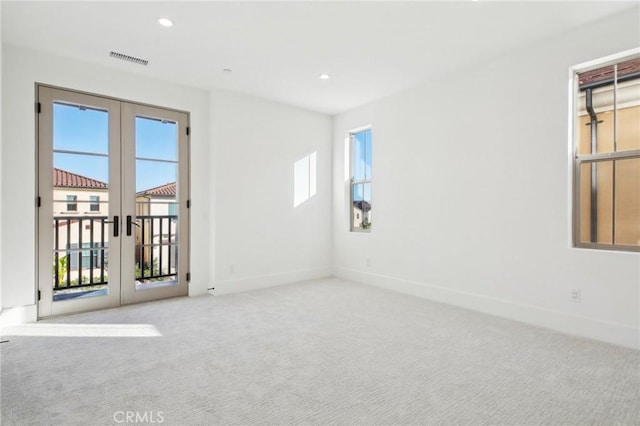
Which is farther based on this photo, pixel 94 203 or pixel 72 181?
pixel 94 203

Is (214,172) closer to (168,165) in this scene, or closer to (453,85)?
(168,165)

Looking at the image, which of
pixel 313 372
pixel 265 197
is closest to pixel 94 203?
pixel 265 197

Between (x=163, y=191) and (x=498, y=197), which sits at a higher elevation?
(x=163, y=191)

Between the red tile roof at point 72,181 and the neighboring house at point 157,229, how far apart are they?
1.43 feet

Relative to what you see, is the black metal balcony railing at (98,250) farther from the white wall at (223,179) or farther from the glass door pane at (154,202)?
the white wall at (223,179)

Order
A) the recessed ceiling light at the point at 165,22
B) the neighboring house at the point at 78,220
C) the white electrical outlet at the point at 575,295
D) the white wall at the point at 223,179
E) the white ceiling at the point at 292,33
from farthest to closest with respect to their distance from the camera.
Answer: the neighboring house at the point at 78,220, the white wall at the point at 223,179, the white electrical outlet at the point at 575,295, the recessed ceiling light at the point at 165,22, the white ceiling at the point at 292,33

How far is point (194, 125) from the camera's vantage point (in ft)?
14.6

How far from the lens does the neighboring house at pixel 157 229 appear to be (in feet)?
13.5

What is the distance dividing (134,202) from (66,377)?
Result: 7.35 ft

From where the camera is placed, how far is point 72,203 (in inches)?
143

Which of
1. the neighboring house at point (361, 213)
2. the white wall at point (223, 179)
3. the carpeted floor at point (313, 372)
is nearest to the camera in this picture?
the carpeted floor at point (313, 372)

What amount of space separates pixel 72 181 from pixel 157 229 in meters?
1.08

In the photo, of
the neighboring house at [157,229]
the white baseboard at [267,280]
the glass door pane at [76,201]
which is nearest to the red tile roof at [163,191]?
the neighboring house at [157,229]

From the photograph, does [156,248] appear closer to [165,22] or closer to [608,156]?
[165,22]
